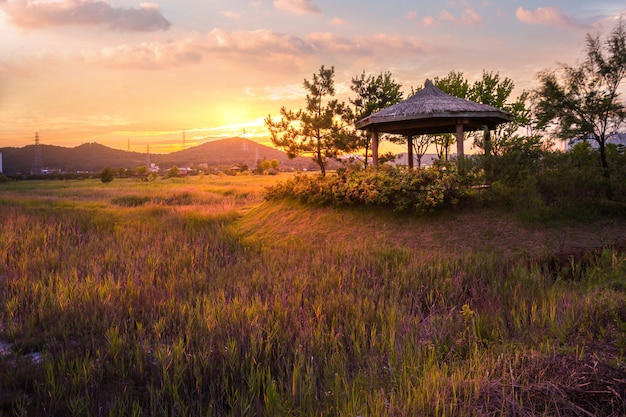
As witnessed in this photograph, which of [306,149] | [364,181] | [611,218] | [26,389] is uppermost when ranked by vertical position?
[306,149]

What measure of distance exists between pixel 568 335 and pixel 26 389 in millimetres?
5779

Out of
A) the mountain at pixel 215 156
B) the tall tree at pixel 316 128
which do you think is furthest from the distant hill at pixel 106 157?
the tall tree at pixel 316 128

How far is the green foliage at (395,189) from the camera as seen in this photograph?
1225cm

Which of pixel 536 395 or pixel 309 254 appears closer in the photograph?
pixel 536 395

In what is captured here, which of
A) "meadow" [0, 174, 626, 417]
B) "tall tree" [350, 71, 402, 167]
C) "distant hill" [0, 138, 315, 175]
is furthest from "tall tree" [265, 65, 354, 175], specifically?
"distant hill" [0, 138, 315, 175]

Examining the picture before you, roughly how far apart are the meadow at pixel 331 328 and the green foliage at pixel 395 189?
45.8 inches

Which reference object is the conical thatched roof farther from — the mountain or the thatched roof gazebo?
the mountain

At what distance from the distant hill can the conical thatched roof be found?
285 ft

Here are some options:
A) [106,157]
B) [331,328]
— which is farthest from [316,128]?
[106,157]

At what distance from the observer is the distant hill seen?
126 meters

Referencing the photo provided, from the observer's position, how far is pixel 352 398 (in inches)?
144

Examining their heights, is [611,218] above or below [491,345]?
above

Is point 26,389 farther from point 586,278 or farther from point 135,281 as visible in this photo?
point 586,278

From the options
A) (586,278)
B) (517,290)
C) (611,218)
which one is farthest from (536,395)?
(611,218)
